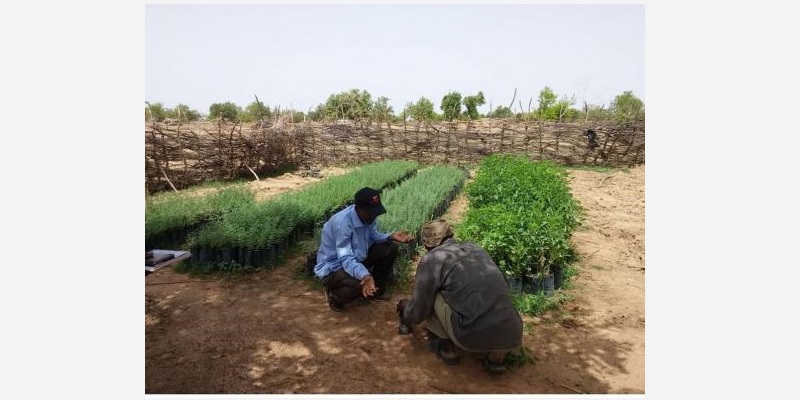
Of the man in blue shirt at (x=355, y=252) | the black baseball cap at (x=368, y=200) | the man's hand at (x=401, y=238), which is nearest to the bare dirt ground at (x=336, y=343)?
the man in blue shirt at (x=355, y=252)

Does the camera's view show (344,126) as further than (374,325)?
Yes

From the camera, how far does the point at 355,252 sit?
392 centimetres

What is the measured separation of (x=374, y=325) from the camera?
3824mm

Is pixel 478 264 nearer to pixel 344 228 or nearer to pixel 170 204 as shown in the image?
pixel 344 228

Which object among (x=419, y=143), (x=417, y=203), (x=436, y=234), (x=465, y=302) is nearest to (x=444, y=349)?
(x=465, y=302)

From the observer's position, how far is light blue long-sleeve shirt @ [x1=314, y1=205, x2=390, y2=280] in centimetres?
365

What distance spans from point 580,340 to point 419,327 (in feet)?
4.59

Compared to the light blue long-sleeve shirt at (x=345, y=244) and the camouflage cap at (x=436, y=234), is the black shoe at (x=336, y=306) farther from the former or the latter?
the camouflage cap at (x=436, y=234)

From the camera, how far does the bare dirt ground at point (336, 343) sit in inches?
118

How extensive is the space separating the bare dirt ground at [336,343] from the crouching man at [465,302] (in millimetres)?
290

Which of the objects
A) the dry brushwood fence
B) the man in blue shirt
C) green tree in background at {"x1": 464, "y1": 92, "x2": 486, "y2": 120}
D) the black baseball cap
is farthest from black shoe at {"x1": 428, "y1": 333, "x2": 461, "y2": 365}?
green tree in background at {"x1": 464, "y1": 92, "x2": 486, "y2": 120}

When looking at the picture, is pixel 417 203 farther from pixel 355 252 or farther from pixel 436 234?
pixel 436 234

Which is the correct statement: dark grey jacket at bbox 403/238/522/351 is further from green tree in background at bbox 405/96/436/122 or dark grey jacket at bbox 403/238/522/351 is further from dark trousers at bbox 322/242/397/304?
green tree in background at bbox 405/96/436/122

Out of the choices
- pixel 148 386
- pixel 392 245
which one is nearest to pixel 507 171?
pixel 392 245
